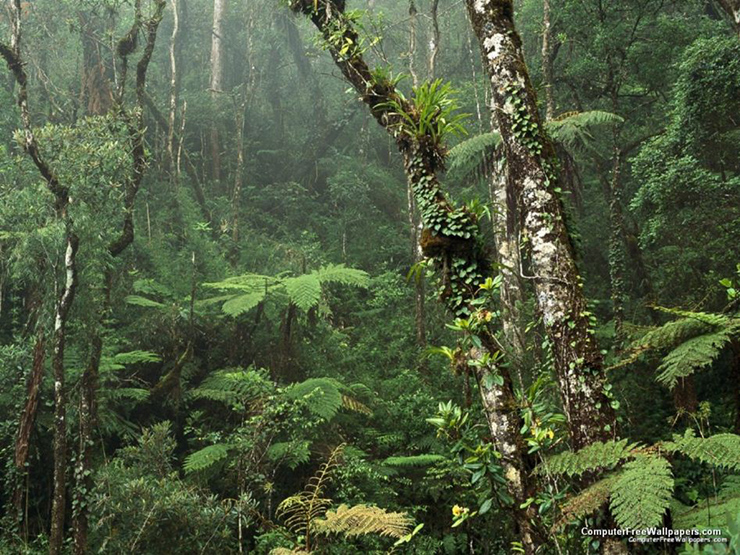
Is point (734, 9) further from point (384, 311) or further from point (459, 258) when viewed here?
point (384, 311)

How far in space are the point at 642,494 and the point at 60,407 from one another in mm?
5840

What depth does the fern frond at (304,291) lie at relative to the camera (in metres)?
7.68

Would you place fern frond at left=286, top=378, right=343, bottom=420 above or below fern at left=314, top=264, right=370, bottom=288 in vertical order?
below

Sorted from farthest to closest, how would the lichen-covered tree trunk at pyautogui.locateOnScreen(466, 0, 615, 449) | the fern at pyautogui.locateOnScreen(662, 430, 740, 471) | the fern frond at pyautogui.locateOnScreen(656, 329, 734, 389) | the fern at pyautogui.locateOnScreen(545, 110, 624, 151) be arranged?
the fern at pyautogui.locateOnScreen(545, 110, 624, 151)
the fern frond at pyautogui.locateOnScreen(656, 329, 734, 389)
the lichen-covered tree trunk at pyautogui.locateOnScreen(466, 0, 615, 449)
the fern at pyautogui.locateOnScreen(662, 430, 740, 471)

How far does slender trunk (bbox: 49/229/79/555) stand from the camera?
18.6ft

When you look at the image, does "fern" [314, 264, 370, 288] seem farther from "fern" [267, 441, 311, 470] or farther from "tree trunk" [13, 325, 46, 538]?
"tree trunk" [13, 325, 46, 538]

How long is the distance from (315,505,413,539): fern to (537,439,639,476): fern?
1.86m

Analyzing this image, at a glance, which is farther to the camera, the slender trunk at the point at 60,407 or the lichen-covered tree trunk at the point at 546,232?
the slender trunk at the point at 60,407

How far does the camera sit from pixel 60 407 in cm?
607

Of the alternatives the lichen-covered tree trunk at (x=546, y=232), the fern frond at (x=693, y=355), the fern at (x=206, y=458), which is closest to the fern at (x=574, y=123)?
the lichen-covered tree trunk at (x=546, y=232)

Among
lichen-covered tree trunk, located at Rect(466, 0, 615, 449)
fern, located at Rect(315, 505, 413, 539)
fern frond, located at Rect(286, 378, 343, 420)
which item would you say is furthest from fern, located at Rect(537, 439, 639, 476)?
fern frond, located at Rect(286, 378, 343, 420)

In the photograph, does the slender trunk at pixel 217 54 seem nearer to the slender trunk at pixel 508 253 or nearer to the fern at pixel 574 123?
the slender trunk at pixel 508 253

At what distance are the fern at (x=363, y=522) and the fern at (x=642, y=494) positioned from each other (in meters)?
2.09

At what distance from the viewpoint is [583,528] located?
2869mm
